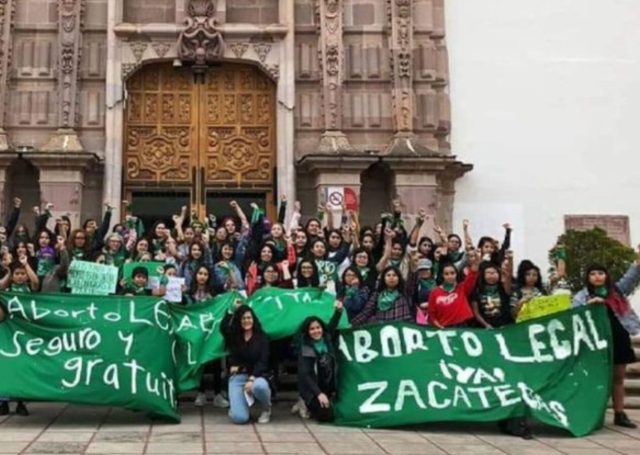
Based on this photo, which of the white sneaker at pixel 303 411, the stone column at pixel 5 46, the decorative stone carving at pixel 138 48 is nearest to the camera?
the white sneaker at pixel 303 411

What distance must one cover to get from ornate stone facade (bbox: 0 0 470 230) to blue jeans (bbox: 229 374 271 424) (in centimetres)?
725

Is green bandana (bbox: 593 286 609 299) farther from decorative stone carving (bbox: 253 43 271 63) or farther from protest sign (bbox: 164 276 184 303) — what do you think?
decorative stone carving (bbox: 253 43 271 63)

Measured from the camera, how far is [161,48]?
53.4ft

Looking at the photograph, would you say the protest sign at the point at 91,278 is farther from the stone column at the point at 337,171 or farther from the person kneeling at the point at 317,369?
the stone column at the point at 337,171

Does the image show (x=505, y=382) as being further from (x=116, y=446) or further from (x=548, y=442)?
(x=116, y=446)

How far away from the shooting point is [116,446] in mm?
7344

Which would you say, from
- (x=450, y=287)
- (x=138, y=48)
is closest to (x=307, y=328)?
(x=450, y=287)

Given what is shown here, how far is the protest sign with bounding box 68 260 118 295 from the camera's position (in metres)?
10.2

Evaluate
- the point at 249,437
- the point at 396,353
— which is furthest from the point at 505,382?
the point at 249,437

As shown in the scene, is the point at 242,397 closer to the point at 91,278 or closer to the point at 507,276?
the point at 91,278

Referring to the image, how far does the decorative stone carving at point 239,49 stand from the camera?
16375 mm

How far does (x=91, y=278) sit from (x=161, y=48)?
7.41 metres

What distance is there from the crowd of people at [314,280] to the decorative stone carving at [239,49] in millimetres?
5210

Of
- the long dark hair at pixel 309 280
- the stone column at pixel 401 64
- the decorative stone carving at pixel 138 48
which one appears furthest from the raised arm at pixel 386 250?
the decorative stone carving at pixel 138 48
